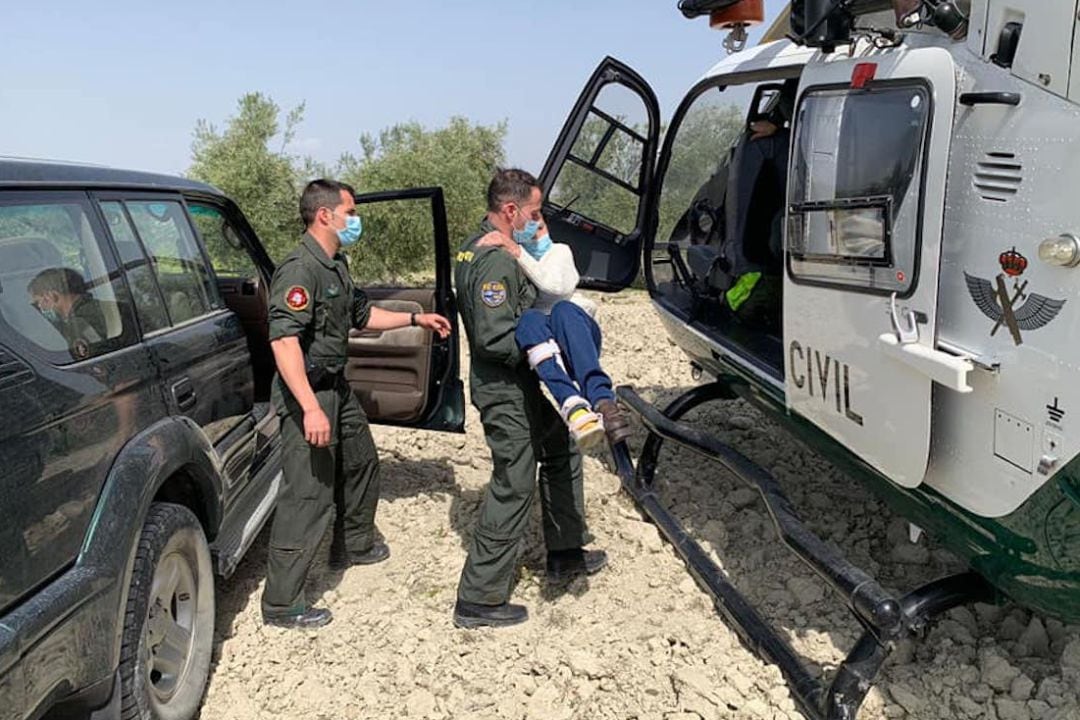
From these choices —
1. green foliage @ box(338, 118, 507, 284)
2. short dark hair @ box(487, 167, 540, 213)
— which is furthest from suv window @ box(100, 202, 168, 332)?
green foliage @ box(338, 118, 507, 284)

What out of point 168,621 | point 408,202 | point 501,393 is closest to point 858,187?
point 501,393

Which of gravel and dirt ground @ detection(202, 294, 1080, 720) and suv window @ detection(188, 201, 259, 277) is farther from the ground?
suv window @ detection(188, 201, 259, 277)

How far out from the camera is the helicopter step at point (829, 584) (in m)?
2.79

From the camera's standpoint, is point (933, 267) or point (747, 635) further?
point (747, 635)

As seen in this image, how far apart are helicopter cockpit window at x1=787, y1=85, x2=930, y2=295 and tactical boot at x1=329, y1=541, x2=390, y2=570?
8.07 ft

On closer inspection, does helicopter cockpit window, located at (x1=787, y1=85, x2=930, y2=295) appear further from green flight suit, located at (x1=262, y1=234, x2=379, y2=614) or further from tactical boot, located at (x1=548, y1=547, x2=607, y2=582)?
green flight suit, located at (x1=262, y1=234, x2=379, y2=614)

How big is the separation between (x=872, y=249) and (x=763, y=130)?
207 cm

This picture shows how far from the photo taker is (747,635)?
341 cm

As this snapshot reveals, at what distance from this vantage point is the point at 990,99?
2.46 m

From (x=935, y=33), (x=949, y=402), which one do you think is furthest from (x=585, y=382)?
(x=935, y=33)

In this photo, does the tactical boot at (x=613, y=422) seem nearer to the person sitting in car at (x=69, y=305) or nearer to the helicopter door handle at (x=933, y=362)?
the helicopter door handle at (x=933, y=362)

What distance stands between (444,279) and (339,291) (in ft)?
2.88

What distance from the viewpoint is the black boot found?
12.4ft

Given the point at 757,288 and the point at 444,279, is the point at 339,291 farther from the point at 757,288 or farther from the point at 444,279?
the point at 757,288
